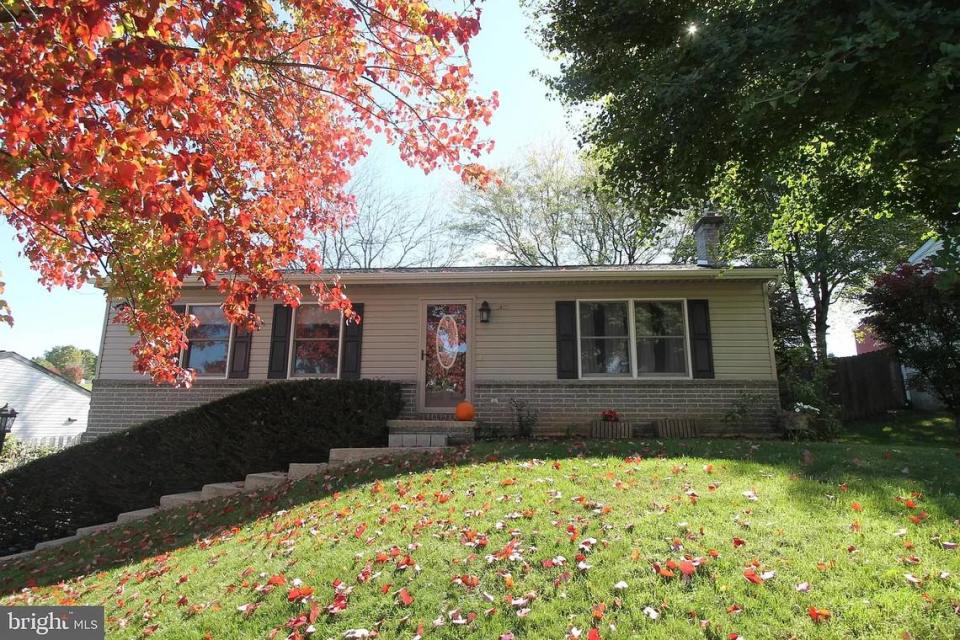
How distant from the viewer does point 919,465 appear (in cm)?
510

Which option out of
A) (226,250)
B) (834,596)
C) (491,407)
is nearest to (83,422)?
(491,407)

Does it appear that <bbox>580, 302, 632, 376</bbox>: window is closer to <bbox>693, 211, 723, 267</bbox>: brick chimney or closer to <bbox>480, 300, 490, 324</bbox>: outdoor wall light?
<bbox>480, 300, 490, 324</bbox>: outdoor wall light

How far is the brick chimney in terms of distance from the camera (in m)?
9.99

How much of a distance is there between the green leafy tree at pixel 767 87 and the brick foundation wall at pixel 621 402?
366 centimetres

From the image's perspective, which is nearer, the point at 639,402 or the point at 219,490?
the point at 219,490

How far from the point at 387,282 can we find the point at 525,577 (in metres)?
7.07

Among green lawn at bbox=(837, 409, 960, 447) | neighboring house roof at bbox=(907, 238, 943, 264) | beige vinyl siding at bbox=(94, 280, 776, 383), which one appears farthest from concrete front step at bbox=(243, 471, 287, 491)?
neighboring house roof at bbox=(907, 238, 943, 264)

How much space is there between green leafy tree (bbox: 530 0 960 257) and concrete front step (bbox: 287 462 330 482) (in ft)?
19.5

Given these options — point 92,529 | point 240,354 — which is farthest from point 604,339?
point 92,529

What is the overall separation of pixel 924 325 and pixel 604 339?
688cm

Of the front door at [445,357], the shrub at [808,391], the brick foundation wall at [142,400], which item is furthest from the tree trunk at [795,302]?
the brick foundation wall at [142,400]

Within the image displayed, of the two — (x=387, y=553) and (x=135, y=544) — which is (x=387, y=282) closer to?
(x=135, y=544)

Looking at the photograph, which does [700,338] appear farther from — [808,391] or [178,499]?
[178,499]

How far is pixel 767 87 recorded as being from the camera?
5203 millimetres
